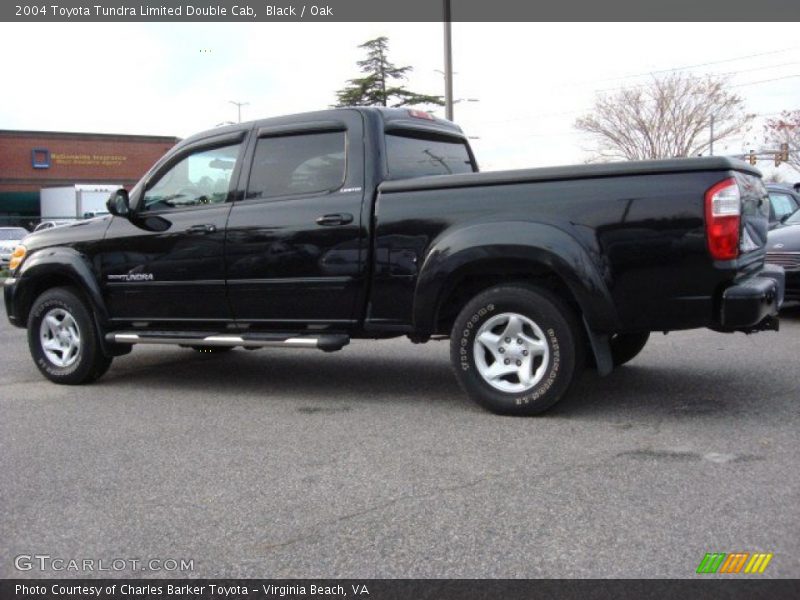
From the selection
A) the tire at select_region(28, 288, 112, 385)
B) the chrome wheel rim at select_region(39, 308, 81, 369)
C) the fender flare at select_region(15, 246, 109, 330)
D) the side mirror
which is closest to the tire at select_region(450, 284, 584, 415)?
the side mirror

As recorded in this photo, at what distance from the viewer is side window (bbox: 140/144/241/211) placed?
6.25 meters

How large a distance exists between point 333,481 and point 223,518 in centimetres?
65

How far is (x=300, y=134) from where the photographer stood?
6.04m

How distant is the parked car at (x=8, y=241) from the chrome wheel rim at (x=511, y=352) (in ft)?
69.4

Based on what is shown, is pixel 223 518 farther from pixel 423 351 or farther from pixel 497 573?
pixel 423 351

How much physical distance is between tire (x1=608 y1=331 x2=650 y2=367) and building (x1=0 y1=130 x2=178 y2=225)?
148ft

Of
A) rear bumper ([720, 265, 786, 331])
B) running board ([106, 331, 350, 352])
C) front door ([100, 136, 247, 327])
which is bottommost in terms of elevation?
running board ([106, 331, 350, 352])

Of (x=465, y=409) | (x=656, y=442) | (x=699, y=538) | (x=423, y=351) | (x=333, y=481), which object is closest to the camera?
(x=699, y=538)

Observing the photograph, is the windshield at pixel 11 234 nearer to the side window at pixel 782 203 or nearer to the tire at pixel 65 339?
the tire at pixel 65 339

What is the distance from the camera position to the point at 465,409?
18.0ft

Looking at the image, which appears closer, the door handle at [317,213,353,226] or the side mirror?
the door handle at [317,213,353,226]

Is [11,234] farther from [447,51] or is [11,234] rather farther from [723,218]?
[723,218]
